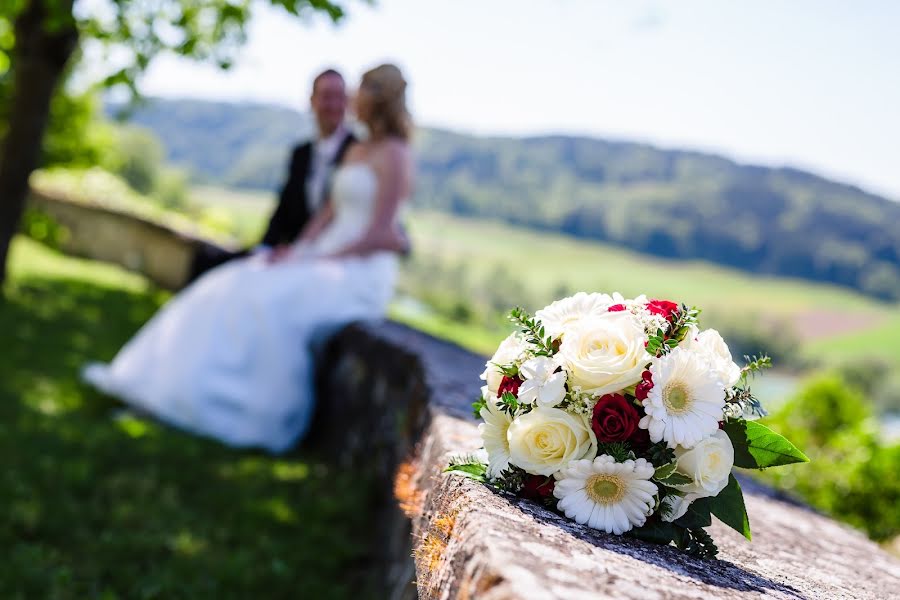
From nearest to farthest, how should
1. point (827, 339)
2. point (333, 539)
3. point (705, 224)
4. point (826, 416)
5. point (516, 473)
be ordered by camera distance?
point (516, 473), point (333, 539), point (826, 416), point (827, 339), point (705, 224)

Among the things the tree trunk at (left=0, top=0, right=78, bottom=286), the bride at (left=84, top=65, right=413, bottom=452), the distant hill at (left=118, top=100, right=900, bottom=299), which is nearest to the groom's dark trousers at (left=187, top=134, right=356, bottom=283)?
the bride at (left=84, top=65, right=413, bottom=452)

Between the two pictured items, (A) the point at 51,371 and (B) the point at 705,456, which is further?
(A) the point at 51,371

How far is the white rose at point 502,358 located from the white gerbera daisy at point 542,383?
9cm

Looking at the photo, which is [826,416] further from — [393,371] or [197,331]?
[197,331]

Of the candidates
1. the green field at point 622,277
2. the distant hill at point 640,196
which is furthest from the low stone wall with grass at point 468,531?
the distant hill at point 640,196

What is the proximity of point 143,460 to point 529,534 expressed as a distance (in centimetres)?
370

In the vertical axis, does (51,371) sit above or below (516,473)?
below

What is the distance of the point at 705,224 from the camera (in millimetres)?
162750

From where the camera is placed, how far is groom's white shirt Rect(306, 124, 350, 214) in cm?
648

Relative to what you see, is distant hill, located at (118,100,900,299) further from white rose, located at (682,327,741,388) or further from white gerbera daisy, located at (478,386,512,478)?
white rose, located at (682,327,741,388)

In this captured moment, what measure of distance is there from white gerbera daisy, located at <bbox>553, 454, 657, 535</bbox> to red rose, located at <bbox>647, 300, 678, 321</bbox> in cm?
36

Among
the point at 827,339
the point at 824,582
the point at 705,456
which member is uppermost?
the point at 705,456

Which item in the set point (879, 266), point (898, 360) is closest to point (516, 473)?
point (898, 360)

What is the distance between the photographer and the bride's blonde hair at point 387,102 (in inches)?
224
